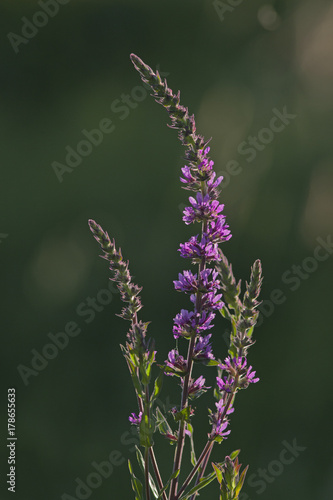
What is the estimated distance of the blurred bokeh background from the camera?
1396 millimetres

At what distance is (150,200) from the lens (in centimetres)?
150

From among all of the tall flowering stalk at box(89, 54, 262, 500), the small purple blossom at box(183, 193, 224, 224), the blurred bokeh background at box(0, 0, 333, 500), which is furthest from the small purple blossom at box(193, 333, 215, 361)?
the blurred bokeh background at box(0, 0, 333, 500)

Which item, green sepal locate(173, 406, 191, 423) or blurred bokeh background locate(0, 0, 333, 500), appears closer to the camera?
green sepal locate(173, 406, 191, 423)

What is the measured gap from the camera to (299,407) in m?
1.41

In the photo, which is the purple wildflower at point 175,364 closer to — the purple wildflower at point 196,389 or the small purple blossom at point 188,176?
the purple wildflower at point 196,389

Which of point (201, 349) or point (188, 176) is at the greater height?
point (188, 176)

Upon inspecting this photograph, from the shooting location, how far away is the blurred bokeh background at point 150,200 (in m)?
1.40

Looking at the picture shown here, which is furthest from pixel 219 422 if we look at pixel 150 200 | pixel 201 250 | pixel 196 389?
pixel 150 200

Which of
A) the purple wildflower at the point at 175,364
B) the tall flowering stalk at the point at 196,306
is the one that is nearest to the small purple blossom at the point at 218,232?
the tall flowering stalk at the point at 196,306

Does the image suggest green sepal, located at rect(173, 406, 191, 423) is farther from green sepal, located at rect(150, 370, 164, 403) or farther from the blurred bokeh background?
the blurred bokeh background

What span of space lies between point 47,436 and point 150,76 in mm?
1120

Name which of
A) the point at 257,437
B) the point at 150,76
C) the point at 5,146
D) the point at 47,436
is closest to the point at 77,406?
the point at 47,436

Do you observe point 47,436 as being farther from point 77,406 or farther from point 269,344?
point 269,344

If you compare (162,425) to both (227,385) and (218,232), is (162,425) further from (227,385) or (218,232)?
(218,232)
